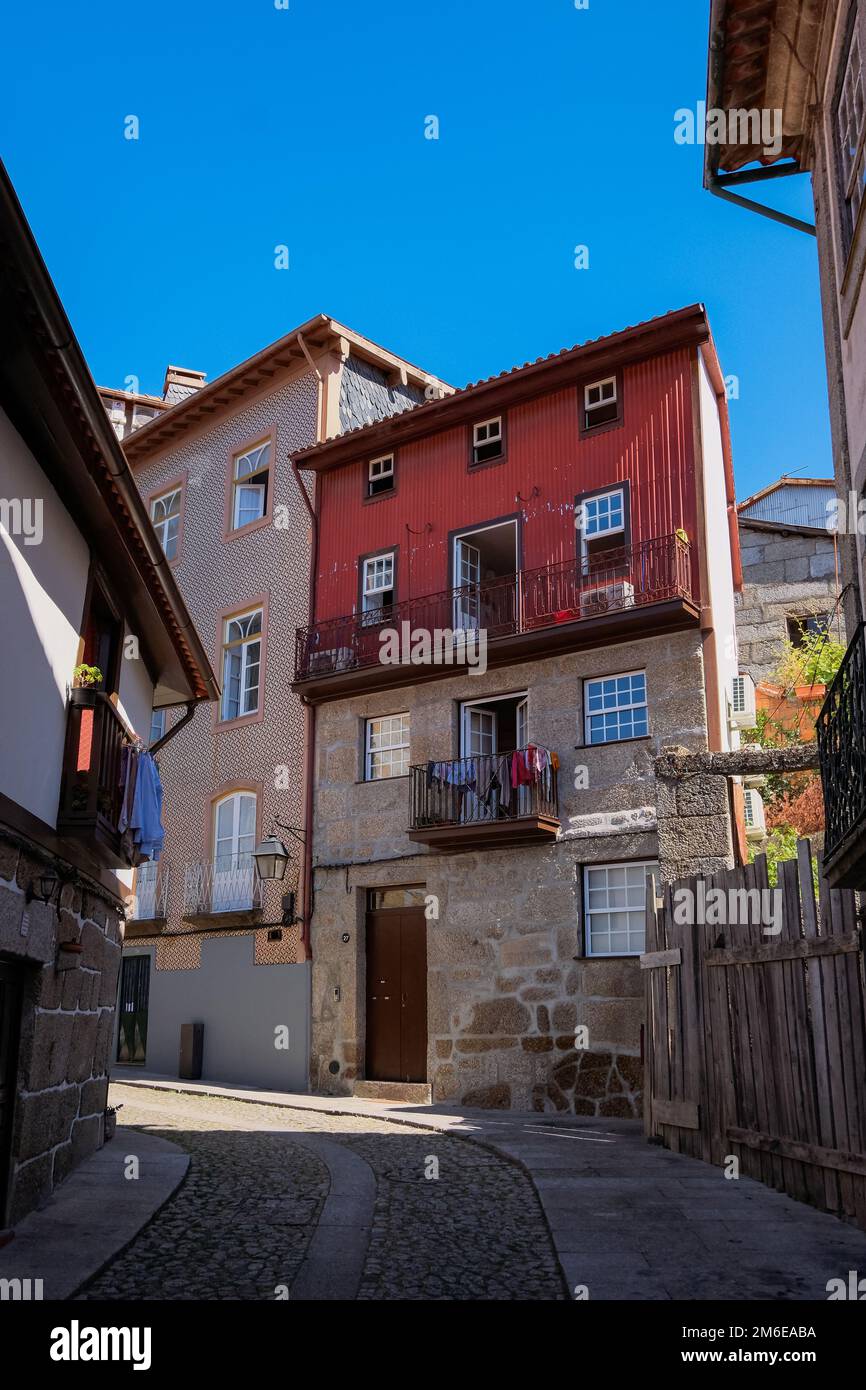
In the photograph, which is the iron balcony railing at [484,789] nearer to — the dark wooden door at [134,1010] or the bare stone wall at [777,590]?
the dark wooden door at [134,1010]

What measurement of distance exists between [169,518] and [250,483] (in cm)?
254

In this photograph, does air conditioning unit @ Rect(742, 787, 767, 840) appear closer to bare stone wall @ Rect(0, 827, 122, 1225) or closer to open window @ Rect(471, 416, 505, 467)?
open window @ Rect(471, 416, 505, 467)

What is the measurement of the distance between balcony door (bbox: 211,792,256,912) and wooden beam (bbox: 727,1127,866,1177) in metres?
12.6

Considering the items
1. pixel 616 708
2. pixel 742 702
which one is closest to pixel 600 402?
pixel 616 708

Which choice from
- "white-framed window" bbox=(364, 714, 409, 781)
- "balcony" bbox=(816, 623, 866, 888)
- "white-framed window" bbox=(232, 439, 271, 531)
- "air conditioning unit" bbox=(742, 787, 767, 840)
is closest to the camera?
"balcony" bbox=(816, 623, 866, 888)

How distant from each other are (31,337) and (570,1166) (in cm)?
761

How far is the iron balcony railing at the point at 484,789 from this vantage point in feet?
55.3

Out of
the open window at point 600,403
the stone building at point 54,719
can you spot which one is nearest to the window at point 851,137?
the stone building at point 54,719

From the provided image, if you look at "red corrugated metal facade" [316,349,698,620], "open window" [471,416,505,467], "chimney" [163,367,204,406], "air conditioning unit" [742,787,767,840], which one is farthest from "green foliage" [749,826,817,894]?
"chimney" [163,367,204,406]

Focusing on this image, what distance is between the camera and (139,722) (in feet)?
41.5

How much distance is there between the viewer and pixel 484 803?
17281 mm

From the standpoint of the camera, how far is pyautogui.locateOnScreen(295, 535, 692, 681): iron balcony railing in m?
16.8
